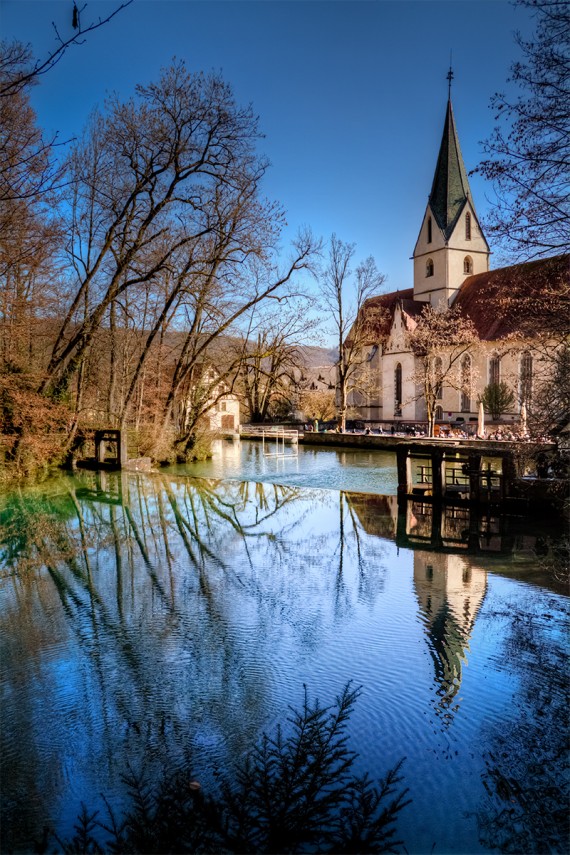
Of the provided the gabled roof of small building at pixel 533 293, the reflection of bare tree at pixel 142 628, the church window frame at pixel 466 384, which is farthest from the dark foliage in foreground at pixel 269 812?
the church window frame at pixel 466 384

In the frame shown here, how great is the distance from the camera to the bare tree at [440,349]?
33969mm

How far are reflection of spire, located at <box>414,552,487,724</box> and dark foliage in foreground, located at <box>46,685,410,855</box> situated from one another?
1187 millimetres

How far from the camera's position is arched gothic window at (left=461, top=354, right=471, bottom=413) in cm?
3856

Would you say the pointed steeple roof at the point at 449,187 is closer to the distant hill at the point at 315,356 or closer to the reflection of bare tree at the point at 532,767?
the distant hill at the point at 315,356

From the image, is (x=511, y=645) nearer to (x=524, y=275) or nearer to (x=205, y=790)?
(x=205, y=790)

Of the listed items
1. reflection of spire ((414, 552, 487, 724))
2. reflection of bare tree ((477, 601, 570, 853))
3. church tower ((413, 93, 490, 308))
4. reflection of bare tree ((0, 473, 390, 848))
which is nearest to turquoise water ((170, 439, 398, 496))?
reflection of bare tree ((0, 473, 390, 848))

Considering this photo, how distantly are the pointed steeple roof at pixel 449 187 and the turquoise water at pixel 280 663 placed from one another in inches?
1526

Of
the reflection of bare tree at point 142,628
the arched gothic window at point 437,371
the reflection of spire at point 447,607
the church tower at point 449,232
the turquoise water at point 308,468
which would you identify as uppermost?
the church tower at point 449,232

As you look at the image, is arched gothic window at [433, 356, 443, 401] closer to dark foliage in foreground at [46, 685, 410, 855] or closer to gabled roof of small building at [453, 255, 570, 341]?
gabled roof of small building at [453, 255, 570, 341]

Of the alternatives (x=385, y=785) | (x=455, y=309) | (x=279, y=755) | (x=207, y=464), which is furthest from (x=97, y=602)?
(x=455, y=309)

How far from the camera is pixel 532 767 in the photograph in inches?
159

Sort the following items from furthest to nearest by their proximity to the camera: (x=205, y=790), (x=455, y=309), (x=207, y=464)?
(x=455, y=309) → (x=207, y=464) → (x=205, y=790)

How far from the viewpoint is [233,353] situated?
102 feet

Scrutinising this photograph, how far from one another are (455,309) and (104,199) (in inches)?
1076
